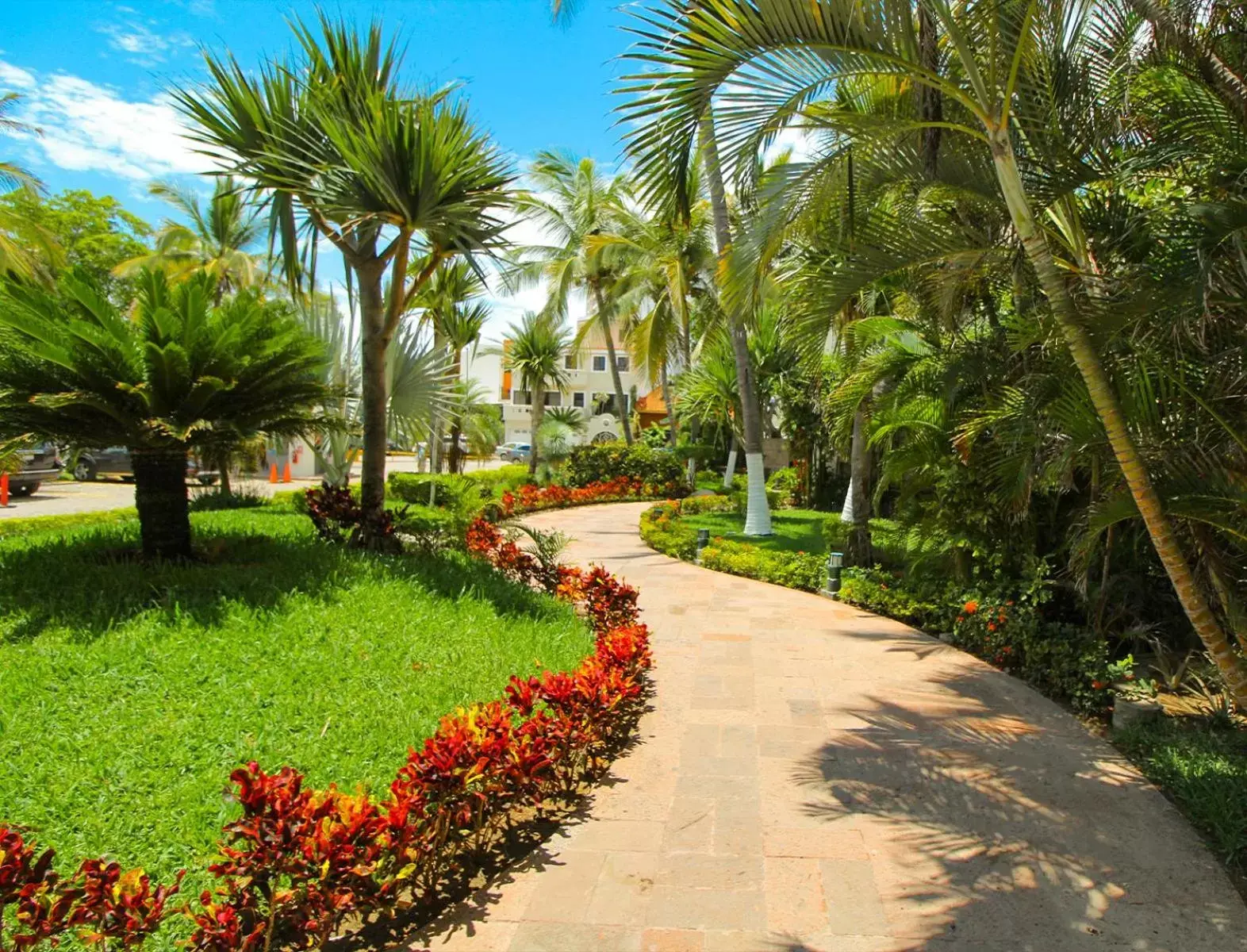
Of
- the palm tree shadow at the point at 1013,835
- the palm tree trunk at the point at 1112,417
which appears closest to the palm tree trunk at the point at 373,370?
the palm tree shadow at the point at 1013,835

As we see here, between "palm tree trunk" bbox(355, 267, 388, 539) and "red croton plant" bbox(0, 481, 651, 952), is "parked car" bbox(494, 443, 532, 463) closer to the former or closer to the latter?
"palm tree trunk" bbox(355, 267, 388, 539)

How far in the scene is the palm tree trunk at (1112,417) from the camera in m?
3.33

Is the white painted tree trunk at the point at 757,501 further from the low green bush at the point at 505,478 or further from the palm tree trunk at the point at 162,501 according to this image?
the palm tree trunk at the point at 162,501

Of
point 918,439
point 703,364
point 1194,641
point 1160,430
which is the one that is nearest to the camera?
point 1160,430

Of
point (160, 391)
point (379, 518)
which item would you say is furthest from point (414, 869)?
point (379, 518)

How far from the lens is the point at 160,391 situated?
205 inches

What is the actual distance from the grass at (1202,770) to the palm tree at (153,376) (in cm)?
578

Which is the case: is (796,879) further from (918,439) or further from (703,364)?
(703,364)

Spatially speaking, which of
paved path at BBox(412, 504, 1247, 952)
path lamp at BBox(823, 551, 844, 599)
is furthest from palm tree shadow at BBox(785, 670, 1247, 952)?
path lamp at BBox(823, 551, 844, 599)

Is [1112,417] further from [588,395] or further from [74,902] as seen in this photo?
[588,395]

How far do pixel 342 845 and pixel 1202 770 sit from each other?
13.3 ft

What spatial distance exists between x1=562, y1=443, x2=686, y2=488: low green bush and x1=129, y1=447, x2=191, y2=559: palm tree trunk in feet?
50.9

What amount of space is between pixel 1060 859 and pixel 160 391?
5642mm

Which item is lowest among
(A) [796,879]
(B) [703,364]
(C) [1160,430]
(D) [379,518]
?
(A) [796,879]
